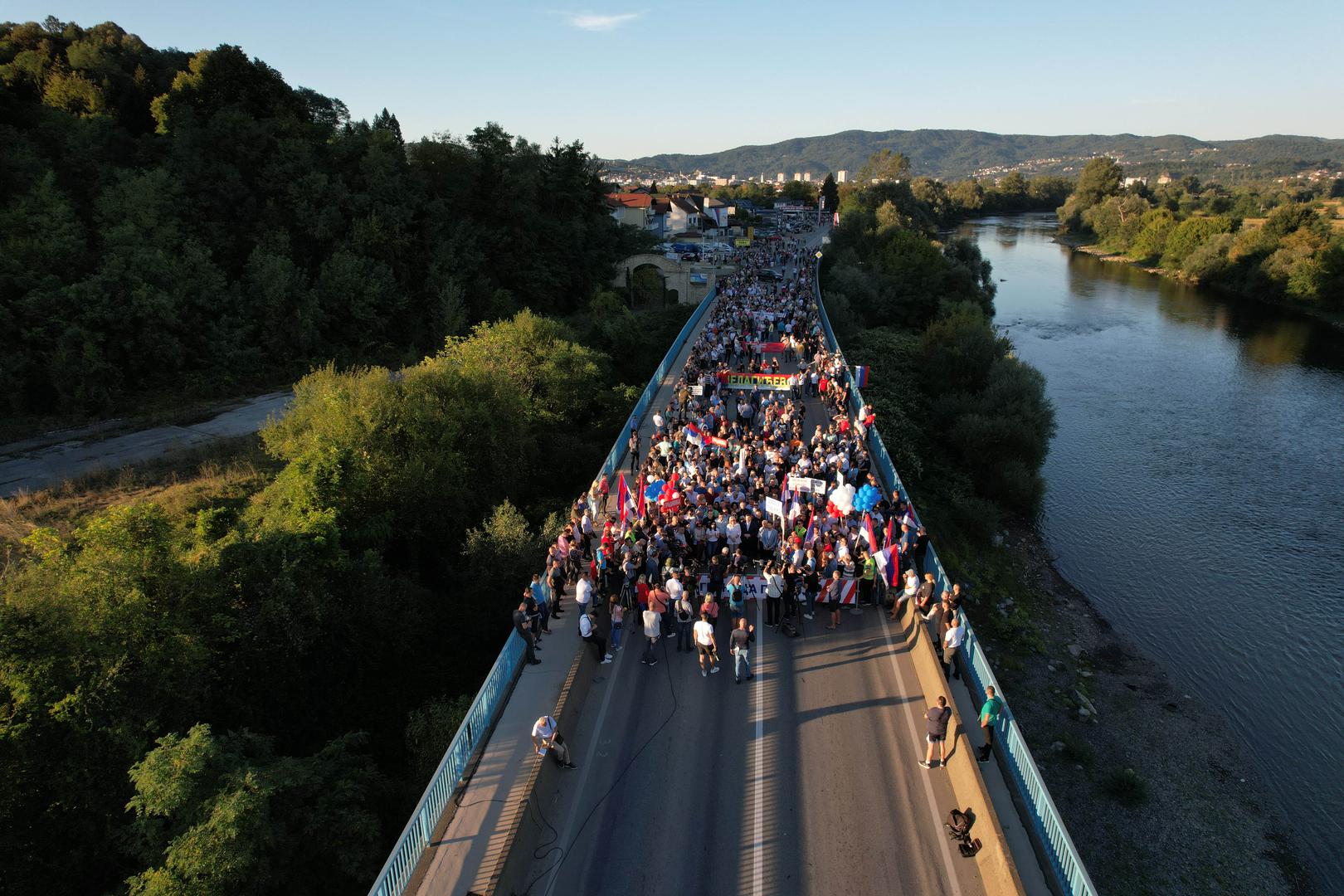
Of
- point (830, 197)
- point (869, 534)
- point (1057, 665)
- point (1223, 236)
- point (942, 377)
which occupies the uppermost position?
point (830, 197)

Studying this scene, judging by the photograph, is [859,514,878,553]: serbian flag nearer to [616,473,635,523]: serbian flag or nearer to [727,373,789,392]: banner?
[616,473,635,523]: serbian flag

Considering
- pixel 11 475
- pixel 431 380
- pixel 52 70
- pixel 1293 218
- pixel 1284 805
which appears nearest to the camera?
pixel 1284 805

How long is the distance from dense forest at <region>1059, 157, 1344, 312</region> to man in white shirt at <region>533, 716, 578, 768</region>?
255ft

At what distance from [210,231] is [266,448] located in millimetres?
21877

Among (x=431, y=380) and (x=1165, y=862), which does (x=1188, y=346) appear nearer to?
(x=1165, y=862)

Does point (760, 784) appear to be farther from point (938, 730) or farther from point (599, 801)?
point (938, 730)

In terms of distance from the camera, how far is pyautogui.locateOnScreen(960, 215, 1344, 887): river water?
19.0 m

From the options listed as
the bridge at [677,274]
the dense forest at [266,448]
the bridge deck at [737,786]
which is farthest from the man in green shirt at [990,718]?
the bridge at [677,274]

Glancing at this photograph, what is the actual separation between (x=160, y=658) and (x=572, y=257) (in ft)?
158

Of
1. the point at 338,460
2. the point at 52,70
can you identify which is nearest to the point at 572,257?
the point at 52,70

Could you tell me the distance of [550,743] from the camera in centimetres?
1002

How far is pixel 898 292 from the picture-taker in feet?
206

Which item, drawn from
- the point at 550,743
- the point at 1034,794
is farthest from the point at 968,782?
the point at 550,743

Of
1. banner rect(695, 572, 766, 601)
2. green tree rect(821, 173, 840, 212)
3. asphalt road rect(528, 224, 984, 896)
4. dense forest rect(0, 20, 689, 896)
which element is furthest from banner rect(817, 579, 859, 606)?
green tree rect(821, 173, 840, 212)
